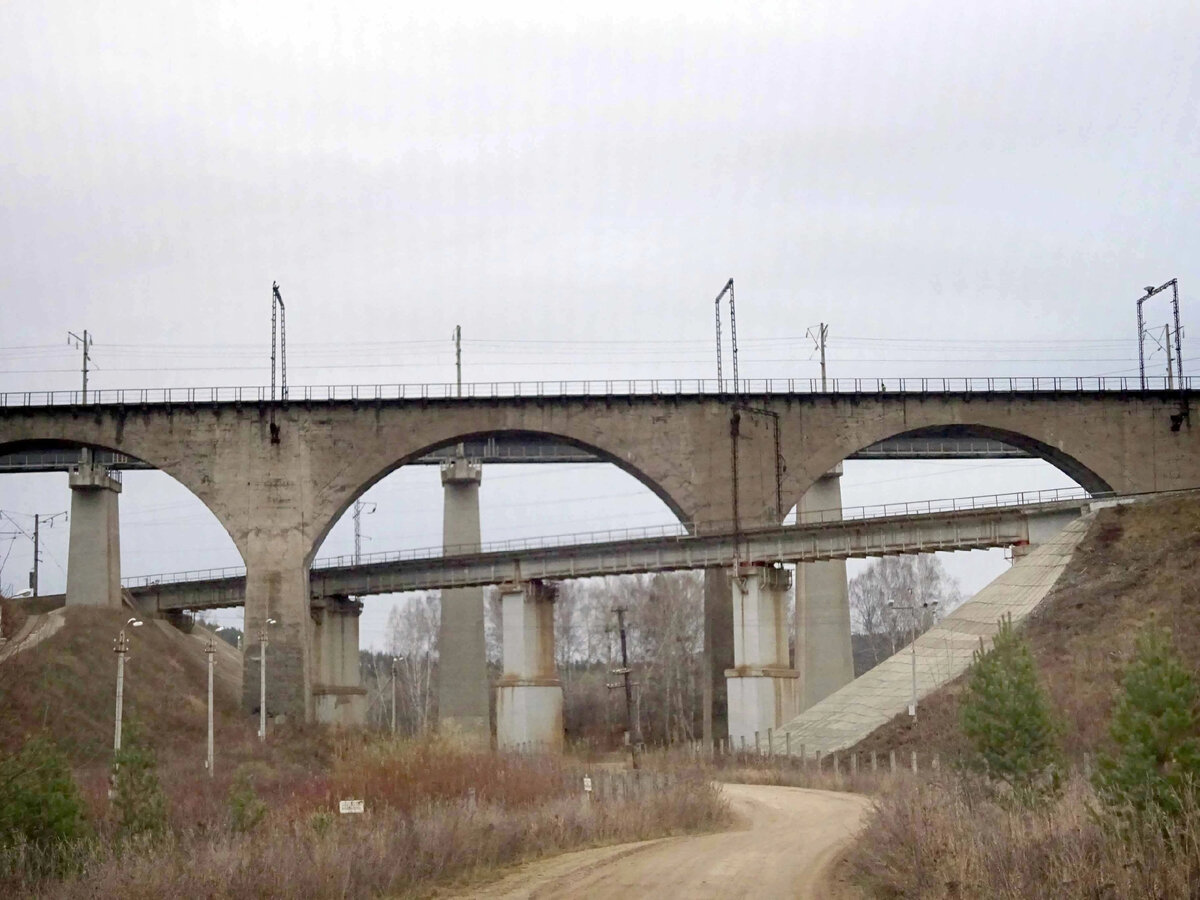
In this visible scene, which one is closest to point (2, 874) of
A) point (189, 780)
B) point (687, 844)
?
point (687, 844)

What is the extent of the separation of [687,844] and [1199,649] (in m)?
25.0

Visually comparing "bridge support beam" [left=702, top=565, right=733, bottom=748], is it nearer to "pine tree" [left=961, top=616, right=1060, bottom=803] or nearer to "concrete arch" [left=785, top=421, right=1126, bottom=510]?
"concrete arch" [left=785, top=421, right=1126, bottom=510]

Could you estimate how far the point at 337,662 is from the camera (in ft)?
188

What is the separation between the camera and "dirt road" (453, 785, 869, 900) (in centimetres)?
1661

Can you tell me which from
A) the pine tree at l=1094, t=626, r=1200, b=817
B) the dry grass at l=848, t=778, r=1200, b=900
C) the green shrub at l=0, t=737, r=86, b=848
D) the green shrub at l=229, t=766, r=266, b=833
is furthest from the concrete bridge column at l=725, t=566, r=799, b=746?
the green shrub at l=0, t=737, r=86, b=848

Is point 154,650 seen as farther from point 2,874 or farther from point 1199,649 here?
point 2,874

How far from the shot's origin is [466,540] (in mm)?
64312

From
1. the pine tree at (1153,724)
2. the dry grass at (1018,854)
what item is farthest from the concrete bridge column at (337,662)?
the pine tree at (1153,724)

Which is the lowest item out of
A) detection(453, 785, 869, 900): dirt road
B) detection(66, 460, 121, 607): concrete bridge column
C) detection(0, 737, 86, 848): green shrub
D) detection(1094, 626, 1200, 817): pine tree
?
detection(453, 785, 869, 900): dirt road

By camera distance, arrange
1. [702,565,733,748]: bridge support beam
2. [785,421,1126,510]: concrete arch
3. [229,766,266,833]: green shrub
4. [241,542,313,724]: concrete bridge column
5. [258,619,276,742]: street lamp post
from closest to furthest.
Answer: [229,766,266,833]: green shrub < [258,619,276,742]: street lamp post < [241,542,313,724]: concrete bridge column < [785,421,1126,510]: concrete arch < [702,565,733,748]: bridge support beam

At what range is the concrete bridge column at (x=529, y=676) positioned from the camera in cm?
5069

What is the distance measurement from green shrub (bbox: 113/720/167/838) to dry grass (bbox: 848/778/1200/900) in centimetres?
1047

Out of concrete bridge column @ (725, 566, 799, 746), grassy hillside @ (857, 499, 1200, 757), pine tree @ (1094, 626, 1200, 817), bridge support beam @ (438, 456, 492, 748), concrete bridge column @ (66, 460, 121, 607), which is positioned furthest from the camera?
concrete bridge column @ (66, 460, 121, 607)

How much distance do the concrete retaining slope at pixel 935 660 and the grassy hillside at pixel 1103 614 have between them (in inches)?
27.3
